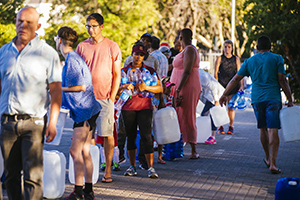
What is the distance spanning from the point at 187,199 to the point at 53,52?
255 cm

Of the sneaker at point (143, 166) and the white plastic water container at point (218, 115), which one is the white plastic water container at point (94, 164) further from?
the white plastic water container at point (218, 115)

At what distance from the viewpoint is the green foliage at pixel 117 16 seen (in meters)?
33.6

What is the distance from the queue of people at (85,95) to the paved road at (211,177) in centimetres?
26

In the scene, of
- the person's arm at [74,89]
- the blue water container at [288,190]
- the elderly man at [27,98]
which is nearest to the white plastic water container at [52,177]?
the person's arm at [74,89]

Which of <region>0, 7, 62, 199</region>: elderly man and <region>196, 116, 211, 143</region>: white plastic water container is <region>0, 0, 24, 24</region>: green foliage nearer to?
<region>196, 116, 211, 143</region>: white plastic water container

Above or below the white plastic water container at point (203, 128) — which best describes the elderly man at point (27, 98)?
above

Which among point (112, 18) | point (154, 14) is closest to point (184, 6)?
point (154, 14)

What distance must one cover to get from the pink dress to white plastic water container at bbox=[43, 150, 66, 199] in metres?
3.72

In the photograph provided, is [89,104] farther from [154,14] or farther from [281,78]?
[154,14]

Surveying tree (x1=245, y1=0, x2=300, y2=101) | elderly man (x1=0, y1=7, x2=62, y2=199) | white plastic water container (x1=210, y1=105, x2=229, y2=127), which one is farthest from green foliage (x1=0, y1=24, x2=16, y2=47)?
elderly man (x1=0, y1=7, x2=62, y2=199)

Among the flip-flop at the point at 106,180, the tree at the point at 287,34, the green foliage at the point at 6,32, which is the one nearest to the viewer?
the flip-flop at the point at 106,180

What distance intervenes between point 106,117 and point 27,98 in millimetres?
2331

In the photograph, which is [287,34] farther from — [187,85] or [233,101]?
[187,85]

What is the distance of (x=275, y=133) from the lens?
808 cm
